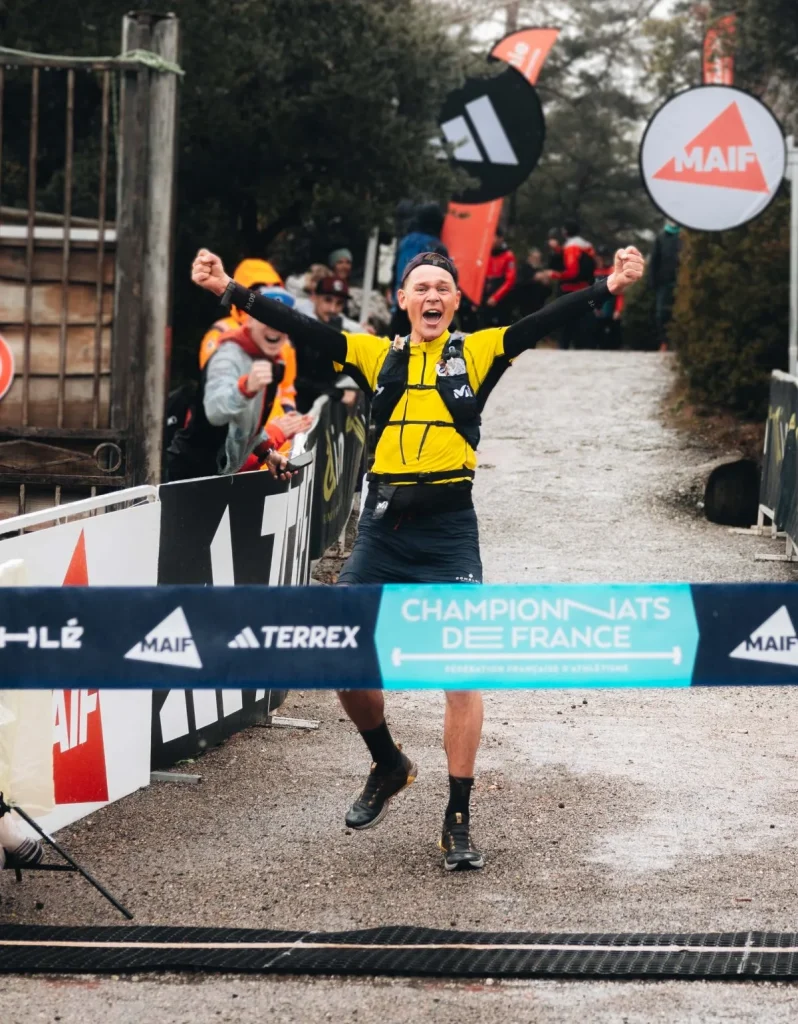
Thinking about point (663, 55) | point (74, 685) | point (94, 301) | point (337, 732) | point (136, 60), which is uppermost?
point (663, 55)

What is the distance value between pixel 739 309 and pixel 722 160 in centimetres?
366

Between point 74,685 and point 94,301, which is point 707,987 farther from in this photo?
point 94,301

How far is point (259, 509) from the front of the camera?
7.48 m

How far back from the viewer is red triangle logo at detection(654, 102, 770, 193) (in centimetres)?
1300

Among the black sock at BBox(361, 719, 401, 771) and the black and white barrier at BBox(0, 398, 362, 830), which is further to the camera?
the black sock at BBox(361, 719, 401, 771)

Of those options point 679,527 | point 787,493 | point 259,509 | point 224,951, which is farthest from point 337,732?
point 679,527

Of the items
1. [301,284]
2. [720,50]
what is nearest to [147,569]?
[301,284]

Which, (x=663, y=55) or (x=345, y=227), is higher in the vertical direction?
(x=663, y=55)

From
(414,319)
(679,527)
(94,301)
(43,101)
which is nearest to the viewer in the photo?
(414,319)

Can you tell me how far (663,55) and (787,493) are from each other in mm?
18359

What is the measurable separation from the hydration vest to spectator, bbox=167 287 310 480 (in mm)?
938

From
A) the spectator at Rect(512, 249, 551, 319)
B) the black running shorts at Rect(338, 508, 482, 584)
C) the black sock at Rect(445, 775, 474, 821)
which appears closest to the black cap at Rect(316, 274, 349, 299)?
the black running shorts at Rect(338, 508, 482, 584)

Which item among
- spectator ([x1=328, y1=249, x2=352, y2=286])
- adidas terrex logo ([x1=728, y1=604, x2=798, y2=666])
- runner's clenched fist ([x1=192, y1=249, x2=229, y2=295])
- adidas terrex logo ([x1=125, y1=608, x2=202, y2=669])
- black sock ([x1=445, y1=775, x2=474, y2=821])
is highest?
spectator ([x1=328, y1=249, x2=352, y2=286])

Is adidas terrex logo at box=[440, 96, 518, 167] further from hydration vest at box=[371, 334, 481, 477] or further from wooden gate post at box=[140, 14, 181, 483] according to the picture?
hydration vest at box=[371, 334, 481, 477]
